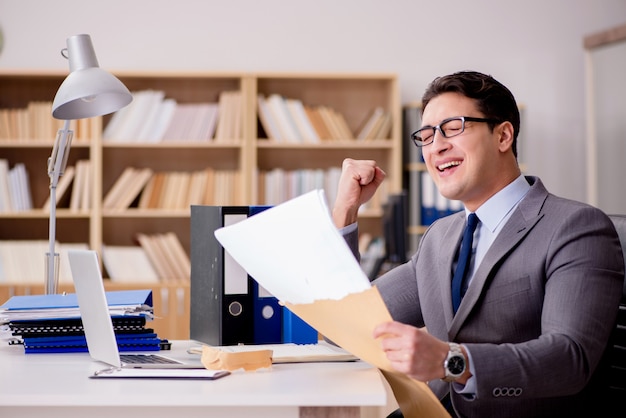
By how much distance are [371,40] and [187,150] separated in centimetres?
142

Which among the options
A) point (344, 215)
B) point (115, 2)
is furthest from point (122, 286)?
point (344, 215)

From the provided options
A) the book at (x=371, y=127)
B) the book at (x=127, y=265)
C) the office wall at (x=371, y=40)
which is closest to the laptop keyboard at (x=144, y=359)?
the book at (x=127, y=265)

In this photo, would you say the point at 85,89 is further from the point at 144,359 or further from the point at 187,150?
the point at 187,150

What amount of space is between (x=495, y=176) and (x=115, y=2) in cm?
409

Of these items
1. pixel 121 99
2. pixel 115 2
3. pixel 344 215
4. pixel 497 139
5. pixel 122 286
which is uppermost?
pixel 115 2

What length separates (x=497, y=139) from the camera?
1.71 meters

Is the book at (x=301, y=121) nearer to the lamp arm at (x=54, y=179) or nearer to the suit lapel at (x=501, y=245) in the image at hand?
the lamp arm at (x=54, y=179)

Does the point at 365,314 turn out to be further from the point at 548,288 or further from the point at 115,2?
the point at 115,2

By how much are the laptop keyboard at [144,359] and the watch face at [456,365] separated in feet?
1.80

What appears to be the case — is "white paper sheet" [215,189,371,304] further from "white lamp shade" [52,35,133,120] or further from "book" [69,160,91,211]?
"book" [69,160,91,211]

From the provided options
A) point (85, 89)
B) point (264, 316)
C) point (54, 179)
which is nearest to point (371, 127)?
point (54, 179)

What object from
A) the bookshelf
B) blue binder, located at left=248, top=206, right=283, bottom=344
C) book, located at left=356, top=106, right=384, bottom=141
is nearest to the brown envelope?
blue binder, located at left=248, top=206, right=283, bottom=344

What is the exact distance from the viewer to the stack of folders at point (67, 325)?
67.9 inches

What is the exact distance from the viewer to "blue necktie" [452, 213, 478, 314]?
1.68m
